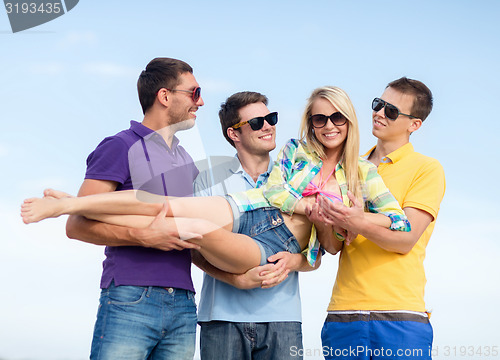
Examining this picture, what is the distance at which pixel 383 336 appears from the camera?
4.54 m

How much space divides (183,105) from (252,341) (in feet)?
7.09

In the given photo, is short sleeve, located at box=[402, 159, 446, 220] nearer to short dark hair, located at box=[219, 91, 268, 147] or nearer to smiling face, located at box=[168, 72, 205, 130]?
short dark hair, located at box=[219, 91, 268, 147]

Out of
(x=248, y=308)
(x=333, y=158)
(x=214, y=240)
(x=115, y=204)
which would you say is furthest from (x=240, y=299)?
(x=333, y=158)

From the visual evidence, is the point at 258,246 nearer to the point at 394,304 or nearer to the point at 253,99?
the point at 394,304

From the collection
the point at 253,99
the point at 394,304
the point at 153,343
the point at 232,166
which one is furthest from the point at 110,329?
the point at 253,99

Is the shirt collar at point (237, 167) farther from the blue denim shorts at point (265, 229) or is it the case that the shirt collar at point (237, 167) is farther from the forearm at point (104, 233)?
the forearm at point (104, 233)

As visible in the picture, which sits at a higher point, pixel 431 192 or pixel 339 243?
pixel 431 192

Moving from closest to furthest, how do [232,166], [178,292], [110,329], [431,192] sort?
[110,329] < [178,292] < [431,192] < [232,166]

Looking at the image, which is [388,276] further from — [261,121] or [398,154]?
[261,121]

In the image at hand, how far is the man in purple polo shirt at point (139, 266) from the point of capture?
420 centimetres

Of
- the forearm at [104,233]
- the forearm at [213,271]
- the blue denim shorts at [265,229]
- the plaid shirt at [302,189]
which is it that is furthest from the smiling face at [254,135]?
the forearm at [104,233]

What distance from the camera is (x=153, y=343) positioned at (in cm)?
431

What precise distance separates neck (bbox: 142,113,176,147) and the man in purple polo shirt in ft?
0.29

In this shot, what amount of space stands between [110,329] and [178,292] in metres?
0.59
